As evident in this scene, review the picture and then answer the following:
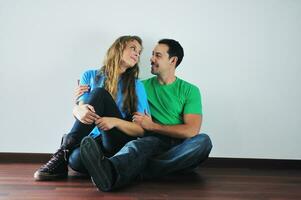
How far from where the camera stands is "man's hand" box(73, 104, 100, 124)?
2105mm

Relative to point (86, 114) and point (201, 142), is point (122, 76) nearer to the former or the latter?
point (86, 114)

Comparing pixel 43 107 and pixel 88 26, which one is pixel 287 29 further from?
pixel 43 107

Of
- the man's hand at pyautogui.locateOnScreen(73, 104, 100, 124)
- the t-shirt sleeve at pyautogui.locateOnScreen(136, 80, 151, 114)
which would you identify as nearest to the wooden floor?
the man's hand at pyautogui.locateOnScreen(73, 104, 100, 124)

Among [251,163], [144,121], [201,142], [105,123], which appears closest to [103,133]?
[105,123]

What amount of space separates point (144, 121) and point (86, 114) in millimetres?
456

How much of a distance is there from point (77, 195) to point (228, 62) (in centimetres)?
170

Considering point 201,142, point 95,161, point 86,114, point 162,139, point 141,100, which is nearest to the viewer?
point 95,161

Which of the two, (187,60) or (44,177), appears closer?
(44,177)

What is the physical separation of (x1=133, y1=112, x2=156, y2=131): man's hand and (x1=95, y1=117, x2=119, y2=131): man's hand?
8.9 inches

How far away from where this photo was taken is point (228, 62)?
2963 mm

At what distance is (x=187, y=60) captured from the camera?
2.93 m

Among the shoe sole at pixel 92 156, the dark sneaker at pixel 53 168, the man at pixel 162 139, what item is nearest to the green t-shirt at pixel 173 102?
the man at pixel 162 139

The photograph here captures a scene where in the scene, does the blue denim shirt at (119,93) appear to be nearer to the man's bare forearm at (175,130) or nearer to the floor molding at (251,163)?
the man's bare forearm at (175,130)

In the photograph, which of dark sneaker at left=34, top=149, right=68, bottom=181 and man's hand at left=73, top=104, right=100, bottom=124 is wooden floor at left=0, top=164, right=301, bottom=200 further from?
man's hand at left=73, top=104, right=100, bottom=124
